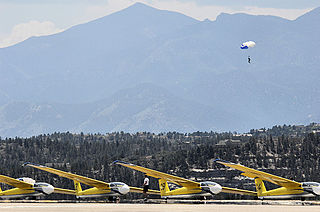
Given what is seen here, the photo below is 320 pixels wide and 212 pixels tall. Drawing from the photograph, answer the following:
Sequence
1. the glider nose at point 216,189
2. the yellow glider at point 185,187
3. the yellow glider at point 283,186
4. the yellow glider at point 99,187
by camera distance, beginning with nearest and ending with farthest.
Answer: the yellow glider at point 283,186 < the glider nose at point 216,189 < the yellow glider at point 185,187 < the yellow glider at point 99,187

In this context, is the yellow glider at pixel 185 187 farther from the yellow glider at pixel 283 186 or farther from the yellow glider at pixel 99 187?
the yellow glider at pixel 283 186

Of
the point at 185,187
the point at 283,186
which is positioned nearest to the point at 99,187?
the point at 185,187

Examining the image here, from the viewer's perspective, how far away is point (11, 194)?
373 ft

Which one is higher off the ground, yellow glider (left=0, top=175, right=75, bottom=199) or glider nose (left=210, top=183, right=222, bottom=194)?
yellow glider (left=0, top=175, right=75, bottom=199)

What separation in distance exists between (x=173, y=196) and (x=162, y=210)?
26458mm

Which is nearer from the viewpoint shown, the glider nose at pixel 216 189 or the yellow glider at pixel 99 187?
the glider nose at pixel 216 189

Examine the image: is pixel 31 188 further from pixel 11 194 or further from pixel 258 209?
pixel 258 209

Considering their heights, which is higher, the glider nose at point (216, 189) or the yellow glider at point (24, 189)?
the yellow glider at point (24, 189)

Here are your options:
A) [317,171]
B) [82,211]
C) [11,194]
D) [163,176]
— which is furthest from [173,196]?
[317,171]

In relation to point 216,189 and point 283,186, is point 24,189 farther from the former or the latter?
point 283,186

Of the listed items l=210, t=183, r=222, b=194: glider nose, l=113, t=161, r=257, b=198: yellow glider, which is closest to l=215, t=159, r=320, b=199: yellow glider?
l=210, t=183, r=222, b=194: glider nose

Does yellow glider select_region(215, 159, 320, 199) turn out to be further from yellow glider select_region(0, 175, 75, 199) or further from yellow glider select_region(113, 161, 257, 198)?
yellow glider select_region(0, 175, 75, 199)

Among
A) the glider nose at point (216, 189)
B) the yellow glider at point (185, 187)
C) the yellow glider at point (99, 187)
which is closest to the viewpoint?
the glider nose at point (216, 189)

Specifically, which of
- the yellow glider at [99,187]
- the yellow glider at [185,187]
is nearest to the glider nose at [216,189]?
the yellow glider at [185,187]
